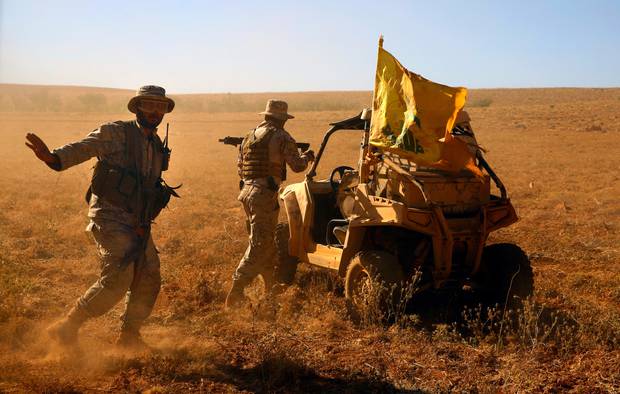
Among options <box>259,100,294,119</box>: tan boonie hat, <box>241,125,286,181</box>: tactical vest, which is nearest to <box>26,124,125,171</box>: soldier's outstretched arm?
<box>241,125,286,181</box>: tactical vest

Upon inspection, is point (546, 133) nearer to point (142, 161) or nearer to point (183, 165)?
point (183, 165)

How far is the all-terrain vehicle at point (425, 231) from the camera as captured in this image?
17.8 feet

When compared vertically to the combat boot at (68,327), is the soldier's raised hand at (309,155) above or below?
above

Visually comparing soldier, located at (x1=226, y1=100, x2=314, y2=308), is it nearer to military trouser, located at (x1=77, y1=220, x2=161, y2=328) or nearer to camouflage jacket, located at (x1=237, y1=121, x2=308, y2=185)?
camouflage jacket, located at (x1=237, y1=121, x2=308, y2=185)

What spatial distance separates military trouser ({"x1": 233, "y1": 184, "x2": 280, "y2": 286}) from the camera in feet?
20.2

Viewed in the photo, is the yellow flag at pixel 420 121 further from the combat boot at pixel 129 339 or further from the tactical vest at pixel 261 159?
the combat boot at pixel 129 339

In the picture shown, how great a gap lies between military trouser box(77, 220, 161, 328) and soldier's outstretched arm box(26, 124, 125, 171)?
521 millimetres

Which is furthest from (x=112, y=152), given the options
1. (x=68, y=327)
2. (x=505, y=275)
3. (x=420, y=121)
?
(x=505, y=275)

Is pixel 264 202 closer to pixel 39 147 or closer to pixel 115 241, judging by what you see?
pixel 115 241

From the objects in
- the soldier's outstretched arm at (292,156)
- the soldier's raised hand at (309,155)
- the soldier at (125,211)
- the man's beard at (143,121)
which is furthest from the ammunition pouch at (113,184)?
the soldier's raised hand at (309,155)

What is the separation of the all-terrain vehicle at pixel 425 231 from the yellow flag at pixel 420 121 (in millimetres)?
242

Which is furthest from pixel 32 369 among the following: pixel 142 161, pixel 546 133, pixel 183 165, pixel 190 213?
pixel 546 133

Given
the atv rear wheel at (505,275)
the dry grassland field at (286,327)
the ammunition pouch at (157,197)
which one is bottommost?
the dry grassland field at (286,327)

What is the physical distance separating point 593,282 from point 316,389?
4022mm
